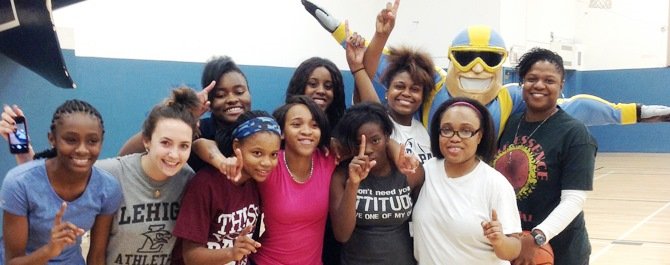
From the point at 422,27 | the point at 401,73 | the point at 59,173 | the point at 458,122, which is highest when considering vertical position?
the point at 422,27

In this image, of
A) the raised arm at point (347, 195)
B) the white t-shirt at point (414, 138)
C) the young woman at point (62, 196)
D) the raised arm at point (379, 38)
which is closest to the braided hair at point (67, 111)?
the young woman at point (62, 196)

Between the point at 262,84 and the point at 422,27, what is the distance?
3.42 meters

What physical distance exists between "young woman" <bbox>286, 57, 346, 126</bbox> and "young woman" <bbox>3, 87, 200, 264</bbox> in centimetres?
65

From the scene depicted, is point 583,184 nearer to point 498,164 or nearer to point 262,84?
point 498,164

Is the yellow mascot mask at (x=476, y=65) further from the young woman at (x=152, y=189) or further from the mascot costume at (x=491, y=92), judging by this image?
the young woman at (x=152, y=189)

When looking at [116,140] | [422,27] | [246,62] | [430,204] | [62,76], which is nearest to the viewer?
[430,204]

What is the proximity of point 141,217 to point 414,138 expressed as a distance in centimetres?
110

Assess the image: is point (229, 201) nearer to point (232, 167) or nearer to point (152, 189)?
point (232, 167)

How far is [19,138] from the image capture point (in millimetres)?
2127

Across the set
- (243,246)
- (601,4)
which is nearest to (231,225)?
(243,246)

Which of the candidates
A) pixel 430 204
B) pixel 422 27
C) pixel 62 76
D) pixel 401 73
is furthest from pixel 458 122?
pixel 422 27

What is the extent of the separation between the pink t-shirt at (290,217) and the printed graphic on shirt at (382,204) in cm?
13

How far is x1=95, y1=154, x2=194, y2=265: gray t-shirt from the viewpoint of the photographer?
81.0 inches

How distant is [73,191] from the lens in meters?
1.97
